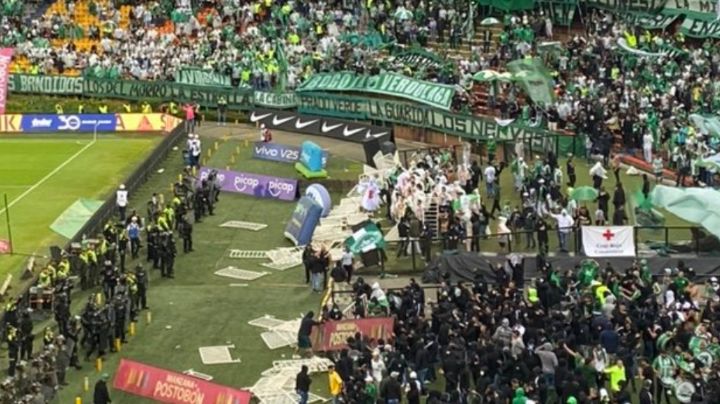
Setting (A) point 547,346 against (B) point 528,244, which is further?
(B) point 528,244

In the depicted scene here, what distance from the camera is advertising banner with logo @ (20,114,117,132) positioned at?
72688mm

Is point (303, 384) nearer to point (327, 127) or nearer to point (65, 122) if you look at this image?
point (327, 127)

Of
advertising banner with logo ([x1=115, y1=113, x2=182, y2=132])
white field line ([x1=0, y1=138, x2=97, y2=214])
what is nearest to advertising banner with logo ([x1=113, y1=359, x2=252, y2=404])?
white field line ([x1=0, y1=138, x2=97, y2=214])

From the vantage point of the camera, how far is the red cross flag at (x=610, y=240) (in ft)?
143

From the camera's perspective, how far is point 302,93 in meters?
72.0

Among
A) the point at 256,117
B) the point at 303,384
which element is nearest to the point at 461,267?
the point at 303,384

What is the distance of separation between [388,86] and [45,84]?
63.1 ft

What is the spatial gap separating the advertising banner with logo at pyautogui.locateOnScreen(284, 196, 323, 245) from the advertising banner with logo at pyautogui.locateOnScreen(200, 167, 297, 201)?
6.01 m

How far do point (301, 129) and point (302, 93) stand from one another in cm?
280

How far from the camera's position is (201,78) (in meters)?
75.4

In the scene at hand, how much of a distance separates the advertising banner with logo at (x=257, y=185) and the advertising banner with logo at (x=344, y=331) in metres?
18.7

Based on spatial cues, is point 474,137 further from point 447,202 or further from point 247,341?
point 247,341

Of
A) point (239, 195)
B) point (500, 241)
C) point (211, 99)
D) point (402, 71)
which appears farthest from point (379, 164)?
point (211, 99)

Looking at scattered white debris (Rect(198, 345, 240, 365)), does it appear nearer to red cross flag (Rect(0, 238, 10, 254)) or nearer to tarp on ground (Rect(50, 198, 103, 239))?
tarp on ground (Rect(50, 198, 103, 239))
